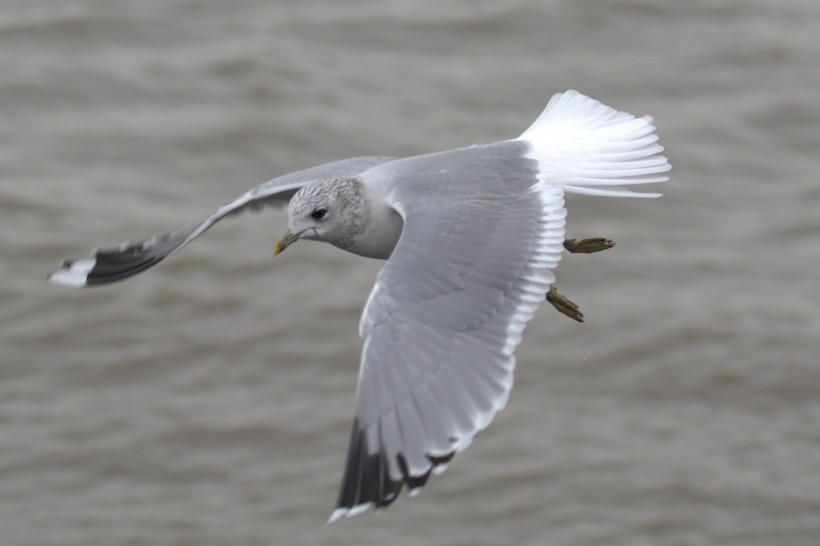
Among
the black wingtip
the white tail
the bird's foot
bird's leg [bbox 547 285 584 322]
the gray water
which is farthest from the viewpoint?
the gray water

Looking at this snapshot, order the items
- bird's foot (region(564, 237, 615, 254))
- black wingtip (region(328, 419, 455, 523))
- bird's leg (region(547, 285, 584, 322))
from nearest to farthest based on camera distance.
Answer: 1. black wingtip (region(328, 419, 455, 523))
2. bird's leg (region(547, 285, 584, 322))
3. bird's foot (region(564, 237, 615, 254))

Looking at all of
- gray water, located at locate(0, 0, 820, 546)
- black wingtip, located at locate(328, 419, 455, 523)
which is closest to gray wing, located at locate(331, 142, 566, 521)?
black wingtip, located at locate(328, 419, 455, 523)

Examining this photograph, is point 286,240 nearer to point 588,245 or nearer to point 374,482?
point 588,245

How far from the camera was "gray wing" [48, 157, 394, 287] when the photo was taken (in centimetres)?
453

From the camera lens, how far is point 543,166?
4.25 m

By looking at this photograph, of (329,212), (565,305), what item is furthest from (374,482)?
(565,305)

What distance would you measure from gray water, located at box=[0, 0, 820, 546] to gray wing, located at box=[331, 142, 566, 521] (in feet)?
10.3

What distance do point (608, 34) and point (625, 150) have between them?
596 cm

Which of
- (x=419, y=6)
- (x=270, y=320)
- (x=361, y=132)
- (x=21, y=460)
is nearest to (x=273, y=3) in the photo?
(x=419, y=6)

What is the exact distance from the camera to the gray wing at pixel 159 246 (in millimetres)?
4527

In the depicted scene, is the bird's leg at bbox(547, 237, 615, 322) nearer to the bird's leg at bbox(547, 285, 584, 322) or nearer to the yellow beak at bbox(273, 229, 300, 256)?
the bird's leg at bbox(547, 285, 584, 322)

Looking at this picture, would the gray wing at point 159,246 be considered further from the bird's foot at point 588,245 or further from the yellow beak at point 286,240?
the bird's foot at point 588,245

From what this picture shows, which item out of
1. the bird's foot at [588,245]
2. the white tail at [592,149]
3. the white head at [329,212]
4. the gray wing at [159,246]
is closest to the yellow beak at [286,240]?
the white head at [329,212]

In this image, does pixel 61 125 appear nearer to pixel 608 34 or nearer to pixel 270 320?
pixel 270 320
